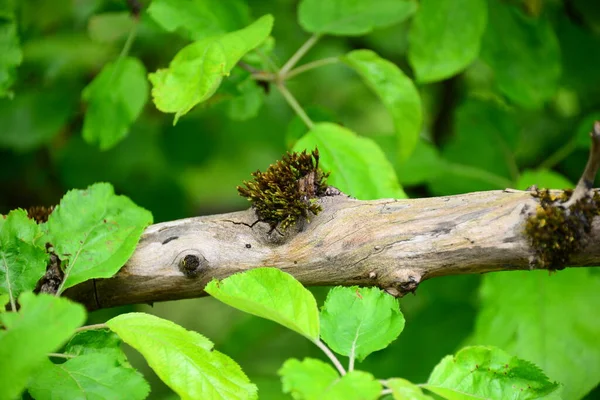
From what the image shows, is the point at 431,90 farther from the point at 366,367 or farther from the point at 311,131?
the point at 311,131

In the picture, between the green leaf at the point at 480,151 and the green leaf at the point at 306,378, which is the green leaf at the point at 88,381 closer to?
the green leaf at the point at 306,378

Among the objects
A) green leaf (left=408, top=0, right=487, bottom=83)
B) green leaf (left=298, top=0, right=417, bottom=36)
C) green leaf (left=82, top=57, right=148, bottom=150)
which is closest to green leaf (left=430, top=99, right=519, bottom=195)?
green leaf (left=408, top=0, right=487, bottom=83)

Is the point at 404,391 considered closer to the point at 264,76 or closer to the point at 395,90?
the point at 395,90

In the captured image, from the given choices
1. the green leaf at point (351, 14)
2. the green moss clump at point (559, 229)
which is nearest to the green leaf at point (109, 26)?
the green leaf at point (351, 14)

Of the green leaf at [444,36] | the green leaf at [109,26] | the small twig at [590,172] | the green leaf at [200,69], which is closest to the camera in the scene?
the small twig at [590,172]

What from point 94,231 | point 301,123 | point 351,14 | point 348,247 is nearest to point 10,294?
point 94,231

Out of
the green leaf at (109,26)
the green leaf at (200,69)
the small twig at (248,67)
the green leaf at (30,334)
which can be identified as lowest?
the green leaf at (30,334)
